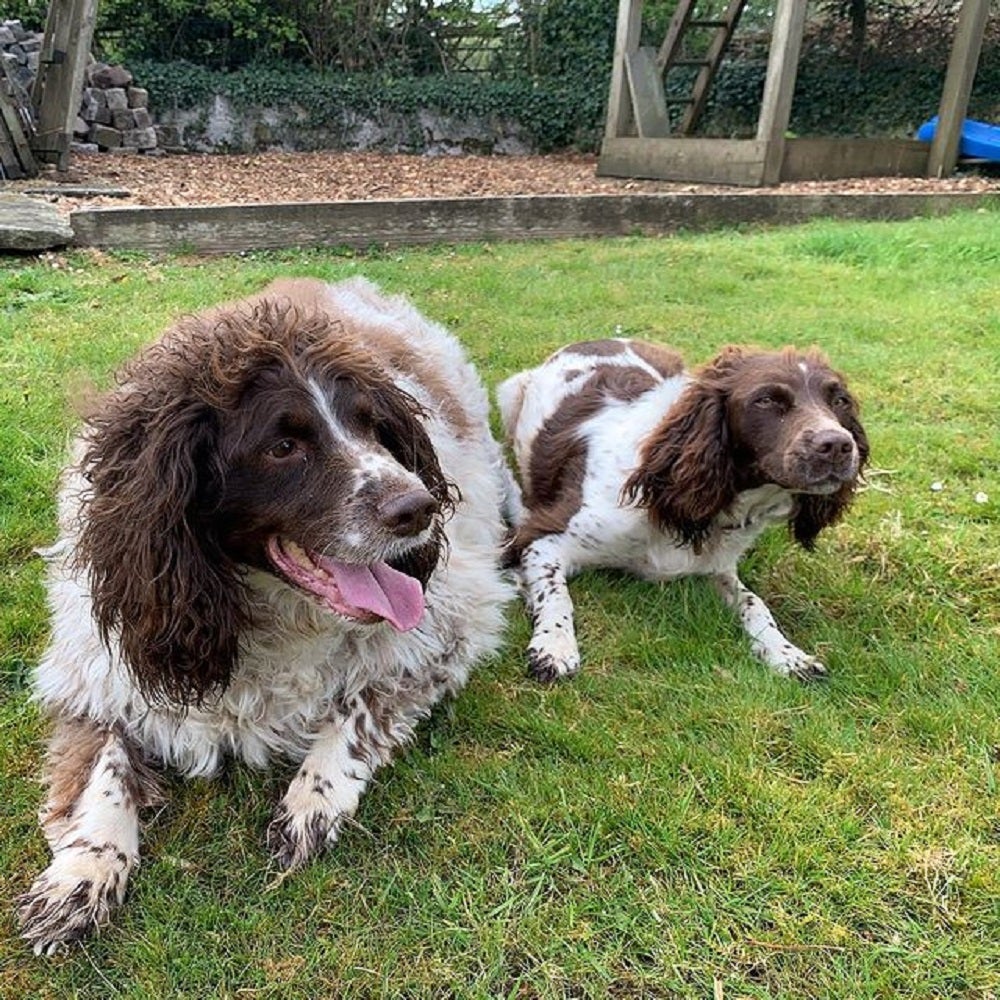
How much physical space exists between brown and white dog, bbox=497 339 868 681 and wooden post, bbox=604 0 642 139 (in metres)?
9.76

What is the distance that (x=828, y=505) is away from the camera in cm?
325

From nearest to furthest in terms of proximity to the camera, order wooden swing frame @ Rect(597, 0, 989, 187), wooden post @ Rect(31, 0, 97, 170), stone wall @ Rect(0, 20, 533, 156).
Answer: wooden post @ Rect(31, 0, 97, 170) → wooden swing frame @ Rect(597, 0, 989, 187) → stone wall @ Rect(0, 20, 533, 156)

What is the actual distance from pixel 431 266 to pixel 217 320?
5.19 metres

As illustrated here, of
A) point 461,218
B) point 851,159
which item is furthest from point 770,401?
point 851,159

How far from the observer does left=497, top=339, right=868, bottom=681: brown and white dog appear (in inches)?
117

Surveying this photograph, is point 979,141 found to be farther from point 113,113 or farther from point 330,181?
point 113,113

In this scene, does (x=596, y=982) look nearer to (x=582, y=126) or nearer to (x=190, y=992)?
(x=190, y=992)

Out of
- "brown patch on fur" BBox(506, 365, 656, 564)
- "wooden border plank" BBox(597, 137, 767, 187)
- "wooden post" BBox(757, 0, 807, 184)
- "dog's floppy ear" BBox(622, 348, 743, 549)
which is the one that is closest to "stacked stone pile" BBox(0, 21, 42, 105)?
"wooden border plank" BBox(597, 137, 767, 187)

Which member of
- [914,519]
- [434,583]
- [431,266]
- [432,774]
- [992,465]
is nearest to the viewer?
[432,774]

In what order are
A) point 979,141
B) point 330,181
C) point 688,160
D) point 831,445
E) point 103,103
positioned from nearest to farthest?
point 831,445
point 688,160
point 979,141
point 330,181
point 103,103

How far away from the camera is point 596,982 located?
1858mm

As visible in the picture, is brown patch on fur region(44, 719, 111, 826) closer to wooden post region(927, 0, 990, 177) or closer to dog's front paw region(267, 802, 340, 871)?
dog's front paw region(267, 802, 340, 871)

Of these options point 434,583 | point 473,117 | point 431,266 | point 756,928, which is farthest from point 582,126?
point 756,928

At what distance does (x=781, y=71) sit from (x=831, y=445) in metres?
8.81
